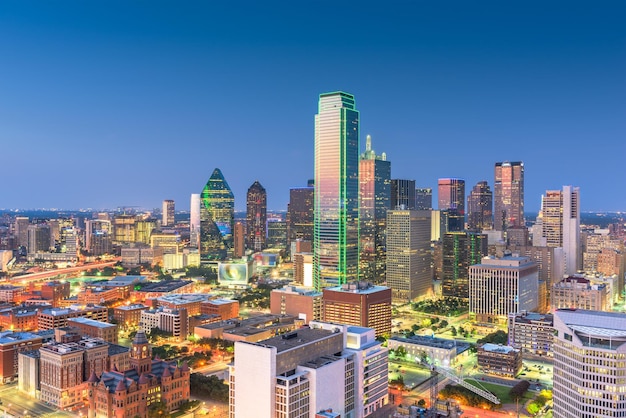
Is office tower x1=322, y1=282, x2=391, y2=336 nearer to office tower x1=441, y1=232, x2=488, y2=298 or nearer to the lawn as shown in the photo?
the lawn

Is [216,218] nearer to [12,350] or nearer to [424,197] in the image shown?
[424,197]

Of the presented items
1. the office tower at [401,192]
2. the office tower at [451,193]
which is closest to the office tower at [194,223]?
the office tower at [401,192]

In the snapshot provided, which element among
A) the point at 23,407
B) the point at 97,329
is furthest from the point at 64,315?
the point at 23,407

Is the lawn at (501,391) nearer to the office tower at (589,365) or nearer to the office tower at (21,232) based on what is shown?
the office tower at (589,365)

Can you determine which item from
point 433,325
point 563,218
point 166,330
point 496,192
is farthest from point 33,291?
point 496,192

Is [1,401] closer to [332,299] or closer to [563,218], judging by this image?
[332,299]

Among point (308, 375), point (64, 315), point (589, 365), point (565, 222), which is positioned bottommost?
point (64, 315)
